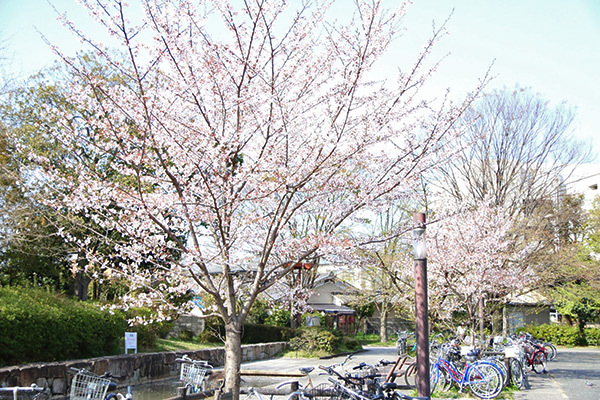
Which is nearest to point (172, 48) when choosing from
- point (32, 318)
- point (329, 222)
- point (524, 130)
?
point (329, 222)

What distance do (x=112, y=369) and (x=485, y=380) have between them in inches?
286

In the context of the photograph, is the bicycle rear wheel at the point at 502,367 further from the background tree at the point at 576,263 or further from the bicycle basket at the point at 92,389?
the background tree at the point at 576,263

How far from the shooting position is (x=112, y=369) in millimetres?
10234

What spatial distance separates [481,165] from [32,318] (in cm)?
1650

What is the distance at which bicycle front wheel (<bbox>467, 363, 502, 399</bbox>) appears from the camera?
30.0ft

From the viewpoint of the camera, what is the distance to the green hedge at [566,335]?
1072 inches

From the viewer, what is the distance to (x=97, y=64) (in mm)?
17891

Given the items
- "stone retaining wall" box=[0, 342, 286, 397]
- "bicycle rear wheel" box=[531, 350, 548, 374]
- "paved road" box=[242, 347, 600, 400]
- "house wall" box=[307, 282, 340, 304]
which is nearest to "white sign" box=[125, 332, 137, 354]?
"stone retaining wall" box=[0, 342, 286, 397]

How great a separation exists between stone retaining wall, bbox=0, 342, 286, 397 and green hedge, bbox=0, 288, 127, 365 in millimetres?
590

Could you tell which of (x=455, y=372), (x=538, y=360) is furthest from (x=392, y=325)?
(x=455, y=372)

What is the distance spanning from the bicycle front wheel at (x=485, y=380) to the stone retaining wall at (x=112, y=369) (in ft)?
20.7

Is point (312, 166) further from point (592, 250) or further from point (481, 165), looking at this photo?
point (592, 250)

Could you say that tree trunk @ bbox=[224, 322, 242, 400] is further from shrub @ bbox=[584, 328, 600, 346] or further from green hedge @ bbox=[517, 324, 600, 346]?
shrub @ bbox=[584, 328, 600, 346]

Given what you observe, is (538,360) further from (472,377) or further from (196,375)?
(196,375)
